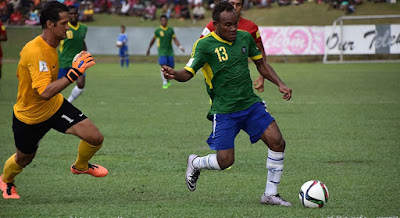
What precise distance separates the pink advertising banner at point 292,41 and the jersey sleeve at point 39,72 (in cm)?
3171

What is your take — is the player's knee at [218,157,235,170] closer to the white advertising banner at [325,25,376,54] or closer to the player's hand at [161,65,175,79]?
the player's hand at [161,65,175,79]

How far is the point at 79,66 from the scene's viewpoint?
632 centimetres

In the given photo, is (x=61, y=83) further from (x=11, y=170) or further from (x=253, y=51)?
(x=253, y=51)

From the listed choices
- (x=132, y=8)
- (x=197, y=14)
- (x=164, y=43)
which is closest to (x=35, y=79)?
(x=164, y=43)

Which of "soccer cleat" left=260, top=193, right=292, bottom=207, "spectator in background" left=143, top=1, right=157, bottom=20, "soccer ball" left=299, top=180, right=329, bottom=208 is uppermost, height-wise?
"soccer ball" left=299, top=180, right=329, bottom=208

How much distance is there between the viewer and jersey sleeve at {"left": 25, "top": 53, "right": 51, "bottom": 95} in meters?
6.34

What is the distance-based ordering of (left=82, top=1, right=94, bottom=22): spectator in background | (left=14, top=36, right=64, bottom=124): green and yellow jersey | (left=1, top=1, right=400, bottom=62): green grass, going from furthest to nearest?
(left=82, top=1, right=94, bottom=22): spectator in background
(left=1, top=1, right=400, bottom=62): green grass
(left=14, top=36, right=64, bottom=124): green and yellow jersey

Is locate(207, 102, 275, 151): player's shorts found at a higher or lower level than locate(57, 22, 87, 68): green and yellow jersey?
higher

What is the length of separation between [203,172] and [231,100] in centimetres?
202

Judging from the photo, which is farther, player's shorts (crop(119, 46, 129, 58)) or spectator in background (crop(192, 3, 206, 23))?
spectator in background (crop(192, 3, 206, 23))

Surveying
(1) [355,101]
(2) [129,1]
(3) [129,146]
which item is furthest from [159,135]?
(2) [129,1]

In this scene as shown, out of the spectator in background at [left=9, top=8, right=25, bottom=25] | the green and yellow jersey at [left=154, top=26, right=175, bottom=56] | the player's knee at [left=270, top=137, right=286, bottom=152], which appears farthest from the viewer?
the spectator in background at [left=9, top=8, right=25, bottom=25]

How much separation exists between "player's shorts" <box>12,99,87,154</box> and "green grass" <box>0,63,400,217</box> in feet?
1.94

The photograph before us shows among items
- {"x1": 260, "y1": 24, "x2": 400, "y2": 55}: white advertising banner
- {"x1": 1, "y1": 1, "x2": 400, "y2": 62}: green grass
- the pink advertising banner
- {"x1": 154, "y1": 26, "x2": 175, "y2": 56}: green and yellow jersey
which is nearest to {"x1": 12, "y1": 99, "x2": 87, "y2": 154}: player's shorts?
{"x1": 154, "y1": 26, "x2": 175, "y2": 56}: green and yellow jersey
